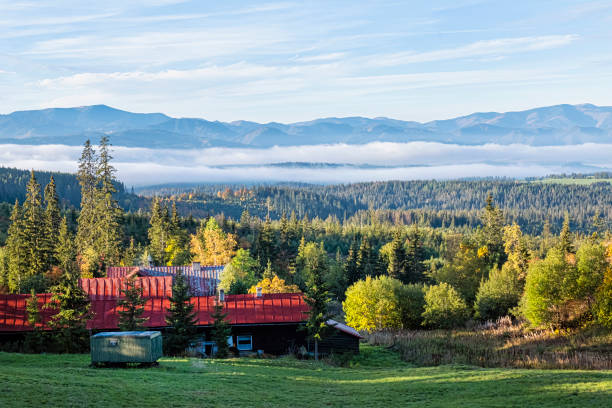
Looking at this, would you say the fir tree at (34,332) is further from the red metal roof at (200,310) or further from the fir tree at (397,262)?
the fir tree at (397,262)

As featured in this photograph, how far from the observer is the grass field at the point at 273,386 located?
75.7ft

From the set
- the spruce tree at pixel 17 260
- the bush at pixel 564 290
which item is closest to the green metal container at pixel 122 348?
the bush at pixel 564 290

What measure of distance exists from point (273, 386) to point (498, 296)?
2161 inches

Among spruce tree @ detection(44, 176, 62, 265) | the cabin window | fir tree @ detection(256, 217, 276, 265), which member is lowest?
the cabin window

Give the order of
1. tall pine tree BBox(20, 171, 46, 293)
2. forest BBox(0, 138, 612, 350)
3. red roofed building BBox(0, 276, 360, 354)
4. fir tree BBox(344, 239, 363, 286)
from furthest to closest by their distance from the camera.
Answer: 1. fir tree BBox(344, 239, 363, 286)
2. tall pine tree BBox(20, 171, 46, 293)
3. forest BBox(0, 138, 612, 350)
4. red roofed building BBox(0, 276, 360, 354)

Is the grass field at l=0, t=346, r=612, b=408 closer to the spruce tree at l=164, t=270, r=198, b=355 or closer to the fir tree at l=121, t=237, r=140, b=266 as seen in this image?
the spruce tree at l=164, t=270, r=198, b=355

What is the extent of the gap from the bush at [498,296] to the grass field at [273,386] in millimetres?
42804

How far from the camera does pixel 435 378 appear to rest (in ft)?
106

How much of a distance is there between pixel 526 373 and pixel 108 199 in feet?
227

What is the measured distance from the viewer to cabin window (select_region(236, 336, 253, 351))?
47.9 metres

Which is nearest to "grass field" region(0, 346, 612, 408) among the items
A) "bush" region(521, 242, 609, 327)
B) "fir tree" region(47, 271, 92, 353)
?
"fir tree" region(47, 271, 92, 353)

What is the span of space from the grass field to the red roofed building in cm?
1023

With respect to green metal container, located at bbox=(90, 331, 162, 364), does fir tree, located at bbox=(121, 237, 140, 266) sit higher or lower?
lower

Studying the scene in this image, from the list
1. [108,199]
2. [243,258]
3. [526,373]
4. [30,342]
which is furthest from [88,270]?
[526,373]
